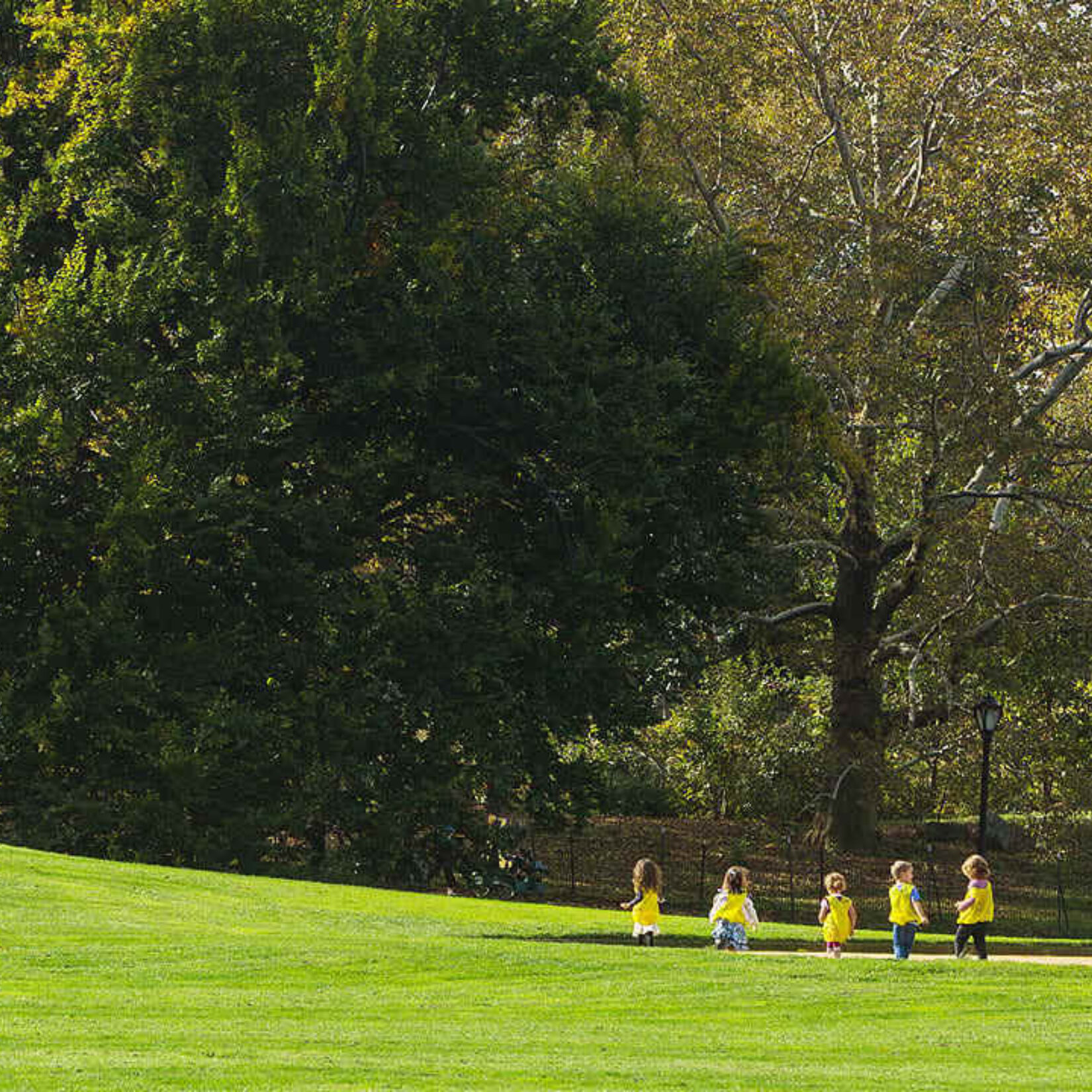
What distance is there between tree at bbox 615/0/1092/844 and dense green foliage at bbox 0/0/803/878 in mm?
3917

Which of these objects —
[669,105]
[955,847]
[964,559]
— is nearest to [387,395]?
[669,105]

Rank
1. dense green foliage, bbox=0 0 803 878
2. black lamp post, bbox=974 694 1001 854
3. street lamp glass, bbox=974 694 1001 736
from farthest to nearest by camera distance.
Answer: street lamp glass, bbox=974 694 1001 736
black lamp post, bbox=974 694 1001 854
dense green foliage, bbox=0 0 803 878

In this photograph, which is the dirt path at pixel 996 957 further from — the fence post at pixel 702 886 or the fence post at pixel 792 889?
the fence post at pixel 702 886

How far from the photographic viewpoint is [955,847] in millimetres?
43281

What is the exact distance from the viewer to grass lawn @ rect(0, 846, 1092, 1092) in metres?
10.6

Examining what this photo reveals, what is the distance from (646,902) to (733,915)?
0.90m

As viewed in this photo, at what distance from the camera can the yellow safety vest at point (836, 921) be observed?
1998 cm

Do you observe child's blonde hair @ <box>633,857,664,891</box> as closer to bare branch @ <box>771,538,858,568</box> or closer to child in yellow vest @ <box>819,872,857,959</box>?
child in yellow vest @ <box>819,872,857,959</box>

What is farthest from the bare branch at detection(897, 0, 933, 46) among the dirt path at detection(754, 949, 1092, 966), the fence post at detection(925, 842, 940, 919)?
the dirt path at detection(754, 949, 1092, 966)

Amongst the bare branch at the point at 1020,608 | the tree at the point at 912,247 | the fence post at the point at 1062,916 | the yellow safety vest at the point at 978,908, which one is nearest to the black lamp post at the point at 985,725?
the fence post at the point at 1062,916

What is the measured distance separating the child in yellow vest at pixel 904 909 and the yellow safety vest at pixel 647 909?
2.43 meters

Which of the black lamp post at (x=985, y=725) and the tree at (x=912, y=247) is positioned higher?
the tree at (x=912, y=247)

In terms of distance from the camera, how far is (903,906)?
770 inches

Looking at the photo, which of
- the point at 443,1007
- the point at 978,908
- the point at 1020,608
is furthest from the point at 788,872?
the point at 443,1007
